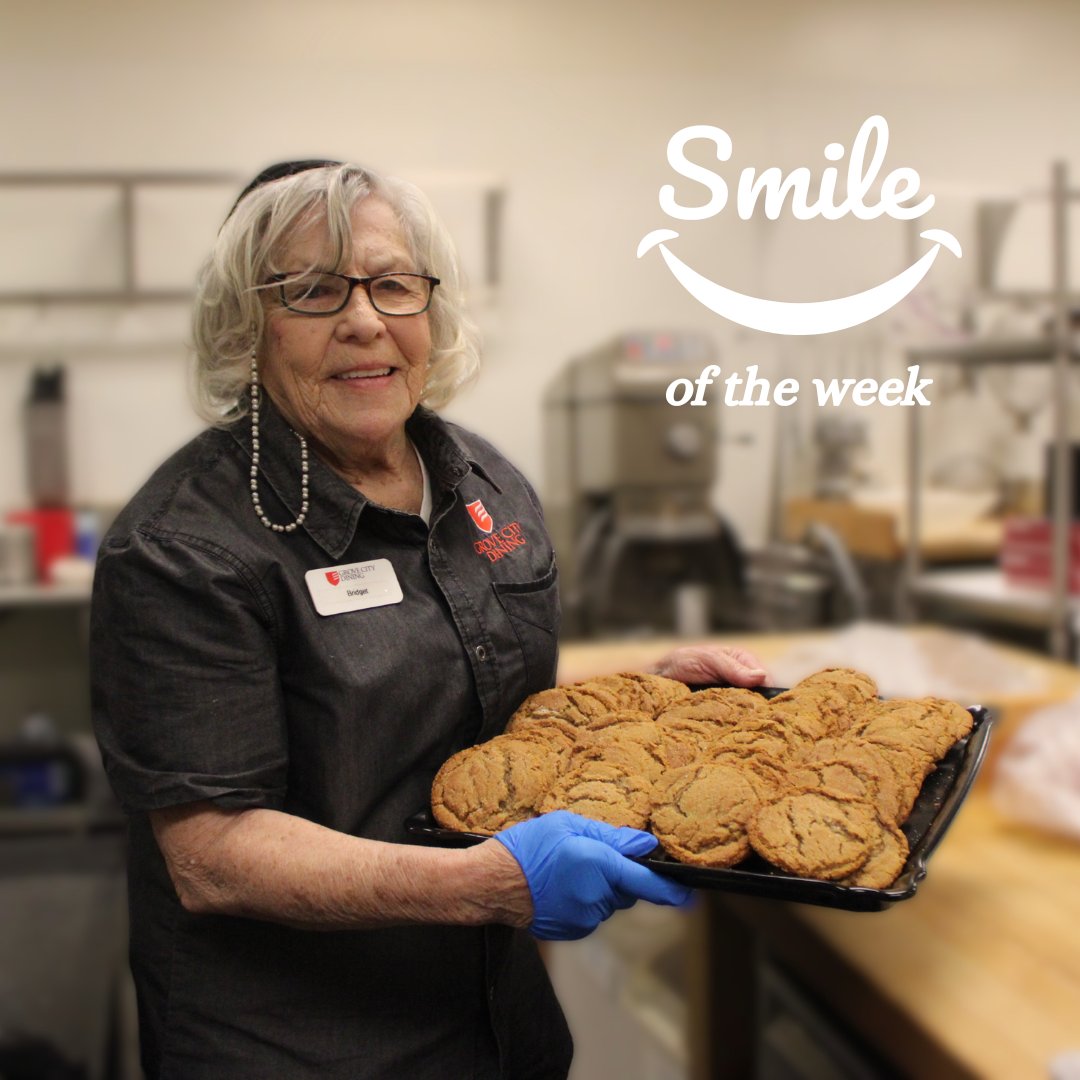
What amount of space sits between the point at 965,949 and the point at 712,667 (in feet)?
2.42

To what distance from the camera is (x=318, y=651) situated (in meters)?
0.81

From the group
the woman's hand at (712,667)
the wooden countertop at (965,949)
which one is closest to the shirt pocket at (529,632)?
the woman's hand at (712,667)

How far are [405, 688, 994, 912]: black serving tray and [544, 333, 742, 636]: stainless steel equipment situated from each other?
1.18m

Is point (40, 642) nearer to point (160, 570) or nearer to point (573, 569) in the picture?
point (573, 569)

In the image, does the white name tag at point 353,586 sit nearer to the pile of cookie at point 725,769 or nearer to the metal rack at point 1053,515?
the pile of cookie at point 725,769

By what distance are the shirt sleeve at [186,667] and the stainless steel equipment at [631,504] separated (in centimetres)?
132

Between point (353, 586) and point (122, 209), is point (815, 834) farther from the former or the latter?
point (122, 209)

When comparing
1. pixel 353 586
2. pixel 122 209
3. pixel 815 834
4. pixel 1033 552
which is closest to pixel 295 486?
pixel 353 586

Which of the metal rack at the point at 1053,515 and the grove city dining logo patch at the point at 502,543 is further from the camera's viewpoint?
the metal rack at the point at 1053,515

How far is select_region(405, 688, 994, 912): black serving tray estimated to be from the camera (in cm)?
72

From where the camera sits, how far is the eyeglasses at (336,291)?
779mm

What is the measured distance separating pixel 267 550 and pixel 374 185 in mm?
266

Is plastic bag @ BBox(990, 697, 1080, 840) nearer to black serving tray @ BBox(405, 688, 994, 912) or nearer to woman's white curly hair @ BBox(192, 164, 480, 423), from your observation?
black serving tray @ BBox(405, 688, 994, 912)

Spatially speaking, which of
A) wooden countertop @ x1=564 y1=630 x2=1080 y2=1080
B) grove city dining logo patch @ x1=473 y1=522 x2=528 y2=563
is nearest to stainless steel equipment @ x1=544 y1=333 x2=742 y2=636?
wooden countertop @ x1=564 y1=630 x2=1080 y2=1080
